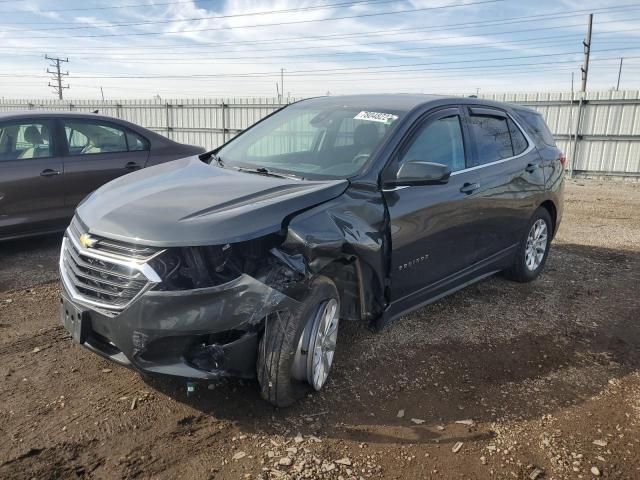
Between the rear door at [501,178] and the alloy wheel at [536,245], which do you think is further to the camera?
the alloy wheel at [536,245]

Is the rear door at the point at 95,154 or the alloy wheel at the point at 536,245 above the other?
the rear door at the point at 95,154

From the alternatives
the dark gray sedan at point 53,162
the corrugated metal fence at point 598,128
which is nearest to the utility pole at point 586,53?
the corrugated metal fence at point 598,128

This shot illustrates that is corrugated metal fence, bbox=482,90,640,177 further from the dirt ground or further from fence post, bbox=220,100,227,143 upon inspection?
the dirt ground

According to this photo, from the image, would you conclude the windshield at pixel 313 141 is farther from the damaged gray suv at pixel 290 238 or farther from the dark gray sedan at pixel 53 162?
the dark gray sedan at pixel 53 162

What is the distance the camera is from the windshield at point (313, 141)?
3602 mm

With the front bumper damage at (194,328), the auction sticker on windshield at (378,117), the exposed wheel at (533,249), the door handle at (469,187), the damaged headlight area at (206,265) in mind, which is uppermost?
the auction sticker on windshield at (378,117)

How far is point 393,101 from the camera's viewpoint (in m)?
4.12

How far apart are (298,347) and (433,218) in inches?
58.6

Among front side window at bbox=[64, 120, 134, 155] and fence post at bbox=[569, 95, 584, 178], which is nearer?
front side window at bbox=[64, 120, 134, 155]

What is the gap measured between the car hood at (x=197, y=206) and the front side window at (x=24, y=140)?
286 centimetres

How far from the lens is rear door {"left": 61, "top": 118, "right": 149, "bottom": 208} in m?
6.02

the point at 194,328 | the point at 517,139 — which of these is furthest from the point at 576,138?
the point at 194,328

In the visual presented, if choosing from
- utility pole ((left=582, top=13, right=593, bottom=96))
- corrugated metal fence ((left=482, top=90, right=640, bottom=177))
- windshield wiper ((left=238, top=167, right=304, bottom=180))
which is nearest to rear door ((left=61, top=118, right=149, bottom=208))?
windshield wiper ((left=238, top=167, right=304, bottom=180))

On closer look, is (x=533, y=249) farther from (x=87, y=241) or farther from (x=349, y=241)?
(x=87, y=241)
